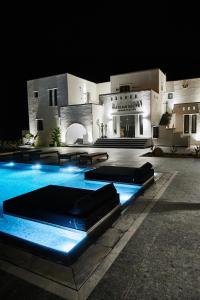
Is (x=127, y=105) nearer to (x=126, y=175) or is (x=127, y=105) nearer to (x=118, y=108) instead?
(x=118, y=108)

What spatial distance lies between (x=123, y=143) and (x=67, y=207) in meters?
14.8

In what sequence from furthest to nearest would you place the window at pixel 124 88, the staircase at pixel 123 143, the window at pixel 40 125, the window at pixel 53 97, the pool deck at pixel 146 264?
the window at pixel 40 125
the window at pixel 124 88
the window at pixel 53 97
the staircase at pixel 123 143
the pool deck at pixel 146 264

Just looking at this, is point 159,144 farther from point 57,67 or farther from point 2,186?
point 57,67

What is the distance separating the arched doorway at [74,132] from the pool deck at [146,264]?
58.0 feet

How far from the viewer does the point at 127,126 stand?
20.1 meters

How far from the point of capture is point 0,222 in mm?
4184

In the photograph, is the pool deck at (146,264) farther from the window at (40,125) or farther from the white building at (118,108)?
the window at (40,125)

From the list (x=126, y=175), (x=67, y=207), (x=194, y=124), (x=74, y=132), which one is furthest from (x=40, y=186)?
(x=194, y=124)

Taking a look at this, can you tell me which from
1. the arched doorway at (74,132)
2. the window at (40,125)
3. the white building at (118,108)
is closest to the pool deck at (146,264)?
the white building at (118,108)

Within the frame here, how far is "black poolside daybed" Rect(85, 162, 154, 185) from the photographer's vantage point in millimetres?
5930

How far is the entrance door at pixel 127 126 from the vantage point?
19797 mm

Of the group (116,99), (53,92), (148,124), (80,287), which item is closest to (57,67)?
(53,92)

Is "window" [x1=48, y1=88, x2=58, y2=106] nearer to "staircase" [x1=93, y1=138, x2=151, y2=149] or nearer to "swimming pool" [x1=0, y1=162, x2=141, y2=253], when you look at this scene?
"staircase" [x1=93, y1=138, x2=151, y2=149]

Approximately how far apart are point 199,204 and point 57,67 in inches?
1050
